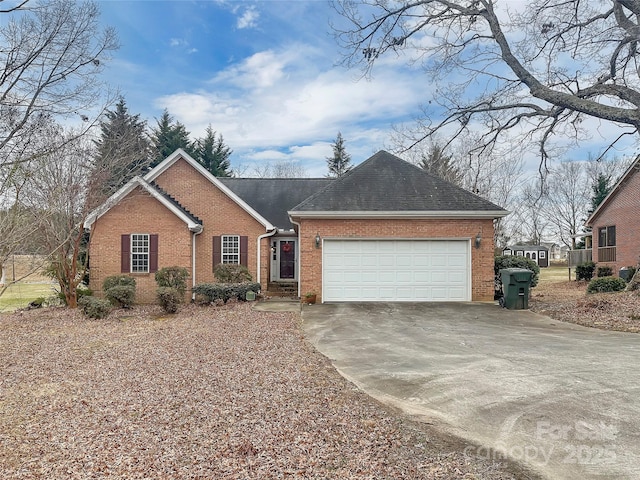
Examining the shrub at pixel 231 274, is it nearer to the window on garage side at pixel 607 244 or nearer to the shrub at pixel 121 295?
the shrub at pixel 121 295

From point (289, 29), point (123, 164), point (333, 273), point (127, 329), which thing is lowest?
point (127, 329)

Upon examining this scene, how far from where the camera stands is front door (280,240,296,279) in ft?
61.5

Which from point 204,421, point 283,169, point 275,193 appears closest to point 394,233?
point 275,193

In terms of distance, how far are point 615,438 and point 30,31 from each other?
11847mm

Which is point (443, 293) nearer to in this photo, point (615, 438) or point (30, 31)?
point (615, 438)

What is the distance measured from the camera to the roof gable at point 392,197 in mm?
13594

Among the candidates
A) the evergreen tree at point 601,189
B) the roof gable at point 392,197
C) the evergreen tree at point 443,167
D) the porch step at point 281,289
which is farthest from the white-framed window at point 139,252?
the evergreen tree at point 601,189

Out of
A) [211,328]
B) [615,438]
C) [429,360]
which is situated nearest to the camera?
[615,438]

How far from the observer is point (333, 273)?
13.9m

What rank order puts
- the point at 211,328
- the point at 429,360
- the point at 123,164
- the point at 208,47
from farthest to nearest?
the point at 208,47, the point at 123,164, the point at 211,328, the point at 429,360

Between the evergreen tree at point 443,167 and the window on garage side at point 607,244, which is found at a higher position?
the evergreen tree at point 443,167

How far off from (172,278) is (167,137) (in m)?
22.4

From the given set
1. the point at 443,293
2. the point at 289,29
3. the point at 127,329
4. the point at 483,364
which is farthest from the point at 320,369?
the point at 289,29

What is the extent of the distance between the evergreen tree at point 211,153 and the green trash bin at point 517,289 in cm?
2663
